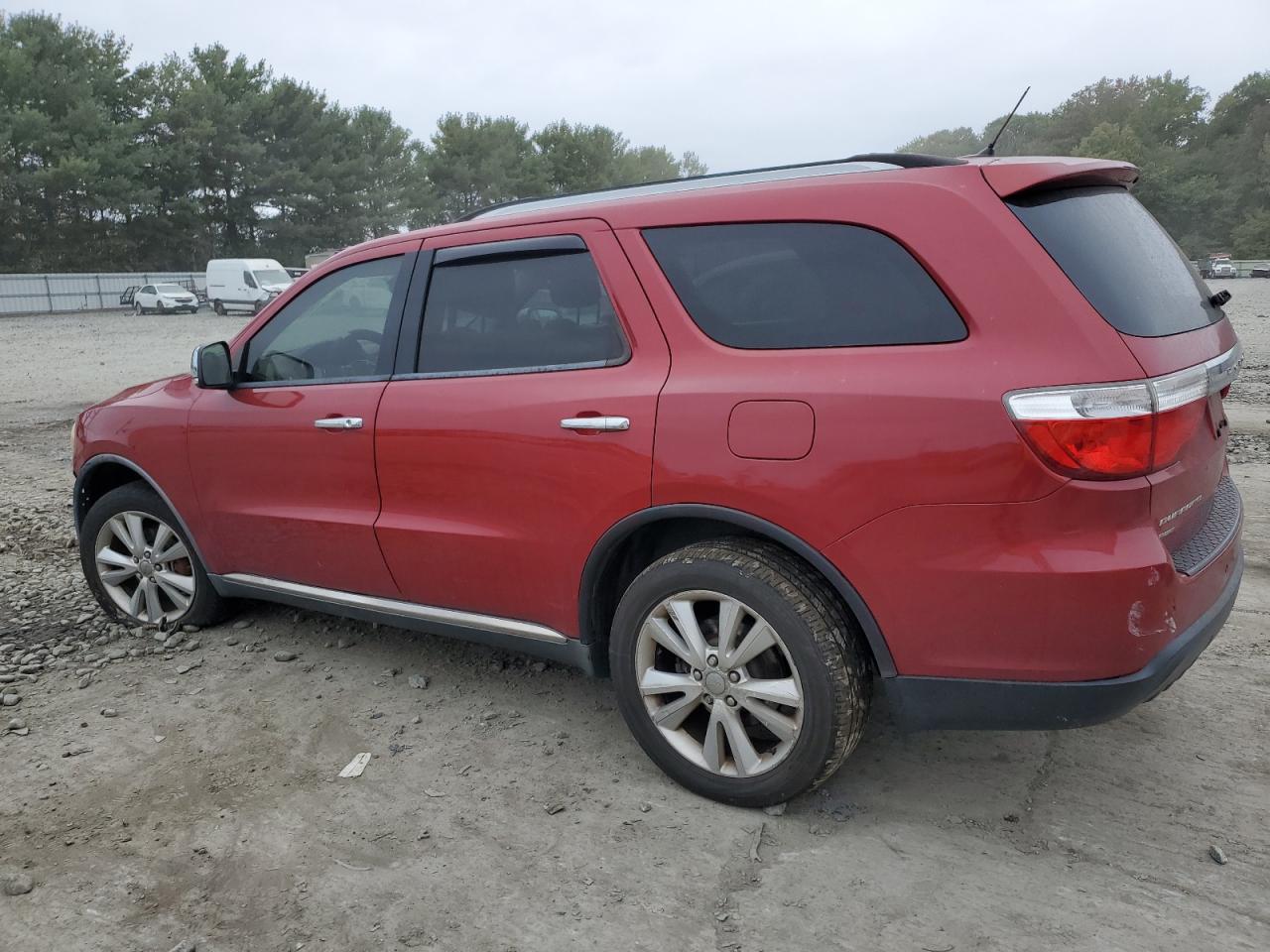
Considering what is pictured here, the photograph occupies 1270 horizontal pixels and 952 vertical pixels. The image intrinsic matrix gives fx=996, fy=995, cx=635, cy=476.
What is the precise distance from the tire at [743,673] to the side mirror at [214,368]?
2061 mm

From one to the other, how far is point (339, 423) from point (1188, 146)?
114 m

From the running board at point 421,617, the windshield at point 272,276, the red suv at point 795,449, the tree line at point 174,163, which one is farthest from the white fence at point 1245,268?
the running board at point 421,617

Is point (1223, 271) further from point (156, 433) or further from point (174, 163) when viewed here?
point (156, 433)

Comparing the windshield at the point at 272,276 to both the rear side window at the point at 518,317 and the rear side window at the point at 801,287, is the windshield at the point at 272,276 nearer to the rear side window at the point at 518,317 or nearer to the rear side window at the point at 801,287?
the rear side window at the point at 518,317

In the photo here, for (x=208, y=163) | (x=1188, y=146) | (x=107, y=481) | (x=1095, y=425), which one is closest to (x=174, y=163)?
(x=208, y=163)

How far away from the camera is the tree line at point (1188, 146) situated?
83.1m

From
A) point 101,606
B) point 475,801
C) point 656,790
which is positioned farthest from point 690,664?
point 101,606

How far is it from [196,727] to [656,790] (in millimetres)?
1777

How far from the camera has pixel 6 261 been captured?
156 ft

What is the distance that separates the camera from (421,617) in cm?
372

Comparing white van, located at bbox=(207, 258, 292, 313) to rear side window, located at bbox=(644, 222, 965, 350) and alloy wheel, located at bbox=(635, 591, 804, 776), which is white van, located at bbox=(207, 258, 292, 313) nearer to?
rear side window, located at bbox=(644, 222, 965, 350)

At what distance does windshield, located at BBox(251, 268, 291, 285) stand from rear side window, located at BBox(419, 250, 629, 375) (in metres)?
33.9

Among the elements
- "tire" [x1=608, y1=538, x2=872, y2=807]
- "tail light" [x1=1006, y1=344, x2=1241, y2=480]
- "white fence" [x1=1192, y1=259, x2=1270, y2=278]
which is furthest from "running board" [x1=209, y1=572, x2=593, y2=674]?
"white fence" [x1=1192, y1=259, x2=1270, y2=278]

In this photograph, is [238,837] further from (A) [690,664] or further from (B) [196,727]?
(A) [690,664]
